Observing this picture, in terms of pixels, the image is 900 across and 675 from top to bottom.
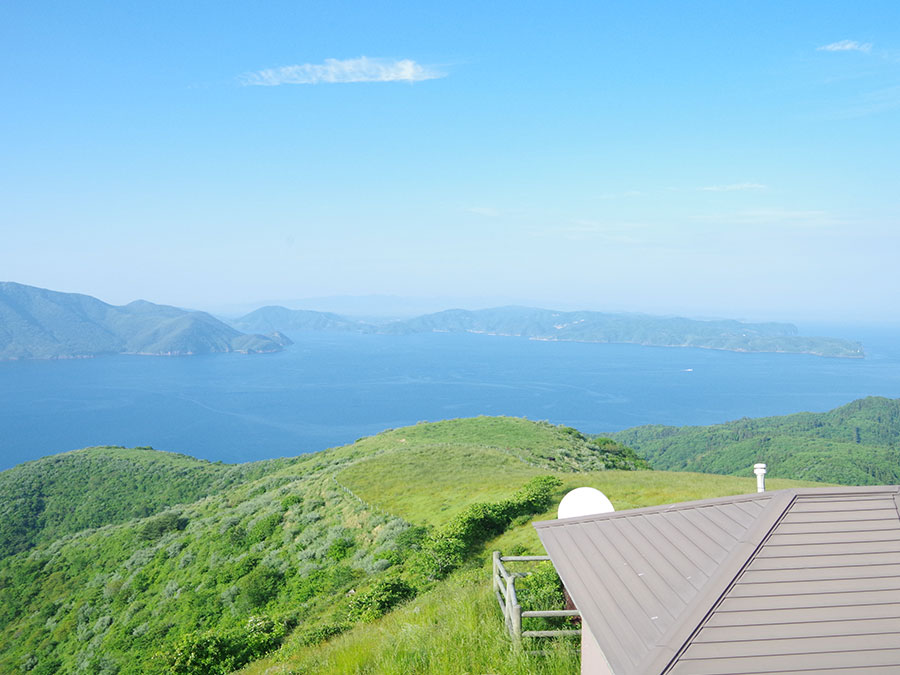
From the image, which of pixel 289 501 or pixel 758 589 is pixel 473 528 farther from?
pixel 289 501

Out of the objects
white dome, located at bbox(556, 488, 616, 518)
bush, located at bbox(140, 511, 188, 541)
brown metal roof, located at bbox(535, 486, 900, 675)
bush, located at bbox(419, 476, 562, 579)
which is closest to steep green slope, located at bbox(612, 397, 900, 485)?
bush, located at bbox(419, 476, 562, 579)

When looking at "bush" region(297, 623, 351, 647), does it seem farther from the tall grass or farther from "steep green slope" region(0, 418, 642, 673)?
the tall grass

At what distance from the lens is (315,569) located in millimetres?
21531

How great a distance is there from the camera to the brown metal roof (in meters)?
5.14

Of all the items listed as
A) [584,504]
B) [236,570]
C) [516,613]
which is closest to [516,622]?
[516,613]

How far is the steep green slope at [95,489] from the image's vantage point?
62.2 metres

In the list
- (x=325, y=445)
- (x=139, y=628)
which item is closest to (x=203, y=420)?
(x=325, y=445)

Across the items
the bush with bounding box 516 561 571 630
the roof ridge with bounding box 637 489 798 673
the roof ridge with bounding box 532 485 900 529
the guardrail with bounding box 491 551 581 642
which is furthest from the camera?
the bush with bounding box 516 561 571 630

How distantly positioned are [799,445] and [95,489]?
115 metres

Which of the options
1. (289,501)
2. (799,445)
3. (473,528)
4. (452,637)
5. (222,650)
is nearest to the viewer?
(452,637)

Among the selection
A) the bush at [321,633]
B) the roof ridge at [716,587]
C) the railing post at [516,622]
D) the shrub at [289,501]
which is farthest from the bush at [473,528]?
the shrub at [289,501]

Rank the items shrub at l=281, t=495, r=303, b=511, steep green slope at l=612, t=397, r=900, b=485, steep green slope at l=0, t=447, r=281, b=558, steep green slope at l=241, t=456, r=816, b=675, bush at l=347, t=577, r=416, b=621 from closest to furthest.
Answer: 1. steep green slope at l=241, t=456, r=816, b=675
2. bush at l=347, t=577, r=416, b=621
3. shrub at l=281, t=495, r=303, b=511
4. steep green slope at l=0, t=447, r=281, b=558
5. steep green slope at l=612, t=397, r=900, b=485

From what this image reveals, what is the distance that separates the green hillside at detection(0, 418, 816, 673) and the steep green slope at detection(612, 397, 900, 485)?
54.9m

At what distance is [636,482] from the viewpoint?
25078 millimetres
